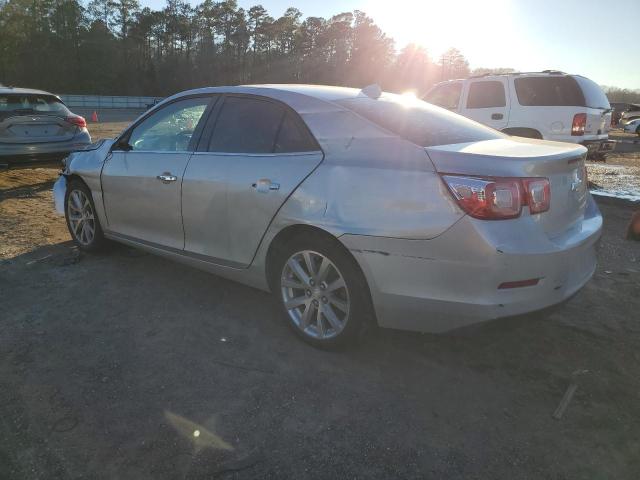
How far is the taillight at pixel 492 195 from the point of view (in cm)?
246

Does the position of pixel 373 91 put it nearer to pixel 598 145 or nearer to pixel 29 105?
pixel 29 105

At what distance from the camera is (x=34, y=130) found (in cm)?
784

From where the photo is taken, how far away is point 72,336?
333 cm

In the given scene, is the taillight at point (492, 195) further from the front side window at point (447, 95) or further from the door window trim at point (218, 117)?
the front side window at point (447, 95)

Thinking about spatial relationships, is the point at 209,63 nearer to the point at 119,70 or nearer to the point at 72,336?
the point at 119,70

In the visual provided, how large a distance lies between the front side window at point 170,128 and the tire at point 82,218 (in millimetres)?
866

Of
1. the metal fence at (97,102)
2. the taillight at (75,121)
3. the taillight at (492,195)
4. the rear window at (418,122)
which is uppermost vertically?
the rear window at (418,122)

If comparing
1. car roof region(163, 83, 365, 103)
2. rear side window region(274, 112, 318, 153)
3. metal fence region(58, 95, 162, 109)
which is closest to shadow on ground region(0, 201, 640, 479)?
rear side window region(274, 112, 318, 153)

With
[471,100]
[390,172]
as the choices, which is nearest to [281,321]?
[390,172]

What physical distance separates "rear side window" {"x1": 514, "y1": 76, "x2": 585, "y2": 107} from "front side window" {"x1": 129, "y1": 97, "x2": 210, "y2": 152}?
22.3 feet

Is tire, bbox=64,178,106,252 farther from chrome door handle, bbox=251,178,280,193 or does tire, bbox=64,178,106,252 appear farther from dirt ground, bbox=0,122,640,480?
chrome door handle, bbox=251,178,280,193

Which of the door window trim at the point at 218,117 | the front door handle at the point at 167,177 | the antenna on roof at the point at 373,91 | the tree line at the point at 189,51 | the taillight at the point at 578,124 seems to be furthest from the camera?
the tree line at the point at 189,51

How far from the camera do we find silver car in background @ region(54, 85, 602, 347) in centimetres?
251

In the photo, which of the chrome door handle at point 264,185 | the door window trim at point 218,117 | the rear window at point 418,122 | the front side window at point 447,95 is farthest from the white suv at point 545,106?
the chrome door handle at point 264,185
